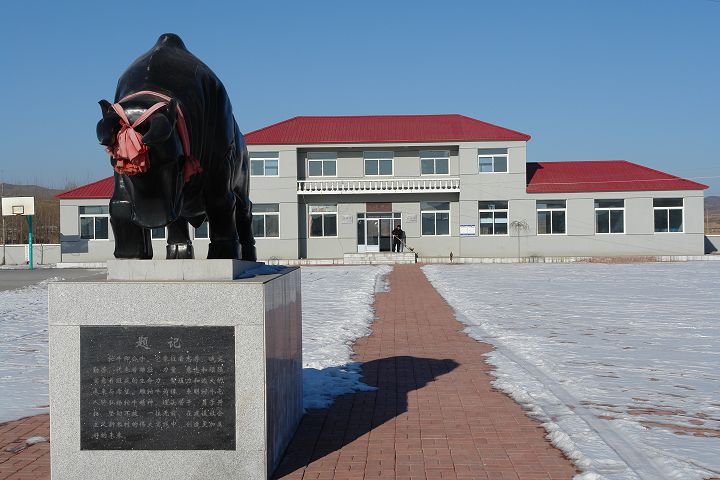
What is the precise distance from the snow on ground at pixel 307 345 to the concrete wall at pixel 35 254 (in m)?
20.6

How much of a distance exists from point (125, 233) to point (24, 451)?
1.90 metres

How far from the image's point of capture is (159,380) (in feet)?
15.1

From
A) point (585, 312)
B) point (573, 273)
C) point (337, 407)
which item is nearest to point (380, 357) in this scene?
point (337, 407)

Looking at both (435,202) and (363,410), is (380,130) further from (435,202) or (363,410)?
(363,410)

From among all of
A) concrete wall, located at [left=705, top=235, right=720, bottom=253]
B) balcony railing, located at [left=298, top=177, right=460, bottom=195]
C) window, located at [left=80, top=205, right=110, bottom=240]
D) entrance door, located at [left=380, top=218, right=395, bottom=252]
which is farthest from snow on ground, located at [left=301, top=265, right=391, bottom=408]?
concrete wall, located at [left=705, top=235, right=720, bottom=253]

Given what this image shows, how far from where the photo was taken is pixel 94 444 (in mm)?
4625

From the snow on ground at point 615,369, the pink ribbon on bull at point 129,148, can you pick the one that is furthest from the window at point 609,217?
the pink ribbon on bull at point 129,148

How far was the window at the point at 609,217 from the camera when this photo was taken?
39.1 m

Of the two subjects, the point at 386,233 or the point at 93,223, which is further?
the point at 386,233

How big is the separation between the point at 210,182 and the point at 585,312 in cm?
1066

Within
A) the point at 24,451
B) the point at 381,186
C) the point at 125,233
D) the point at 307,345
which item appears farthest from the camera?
the point at 381,186

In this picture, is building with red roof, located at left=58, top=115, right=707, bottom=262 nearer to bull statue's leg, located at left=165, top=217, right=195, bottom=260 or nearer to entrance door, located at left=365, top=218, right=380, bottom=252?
Answer: entrance door, located at left=365, top=218, right=380, bottom=252

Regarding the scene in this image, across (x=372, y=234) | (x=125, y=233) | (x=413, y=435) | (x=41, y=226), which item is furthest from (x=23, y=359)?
(x=41, y=226)

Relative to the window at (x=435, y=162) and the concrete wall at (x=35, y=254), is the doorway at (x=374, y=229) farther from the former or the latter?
the concrete wall at (x=35, y=254)
